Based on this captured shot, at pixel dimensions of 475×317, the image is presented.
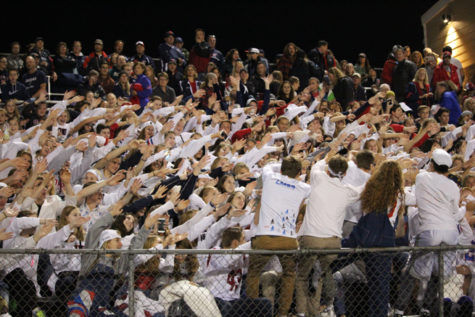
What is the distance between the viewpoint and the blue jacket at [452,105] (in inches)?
552

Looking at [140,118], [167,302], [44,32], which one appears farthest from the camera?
[44,32]

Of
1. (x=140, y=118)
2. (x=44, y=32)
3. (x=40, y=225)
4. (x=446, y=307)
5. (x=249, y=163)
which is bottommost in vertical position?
(x=446, y=307)

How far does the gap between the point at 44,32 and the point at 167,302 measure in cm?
1600

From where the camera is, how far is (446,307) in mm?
6906

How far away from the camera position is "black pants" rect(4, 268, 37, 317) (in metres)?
6.47

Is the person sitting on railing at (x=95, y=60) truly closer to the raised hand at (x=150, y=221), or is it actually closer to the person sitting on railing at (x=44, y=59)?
the person sitting on railing at (x=44, y=59)

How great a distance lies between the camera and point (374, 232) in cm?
661

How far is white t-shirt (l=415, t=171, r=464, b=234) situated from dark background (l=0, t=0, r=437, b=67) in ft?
46.1

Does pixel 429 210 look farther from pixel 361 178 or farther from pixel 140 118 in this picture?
pixel 140 118

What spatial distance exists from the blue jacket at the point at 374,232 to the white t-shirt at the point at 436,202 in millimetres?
624

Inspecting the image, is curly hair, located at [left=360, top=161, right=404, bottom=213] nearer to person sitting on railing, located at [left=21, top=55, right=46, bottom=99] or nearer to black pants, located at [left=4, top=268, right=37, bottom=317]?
black pants, located at [left=4, top=268, right=37, bottom=317]

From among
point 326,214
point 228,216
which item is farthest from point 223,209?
point 326,214

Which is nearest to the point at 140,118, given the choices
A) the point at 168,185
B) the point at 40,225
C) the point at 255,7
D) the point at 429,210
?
the point at 168,185

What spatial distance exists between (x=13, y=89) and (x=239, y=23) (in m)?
10.9
